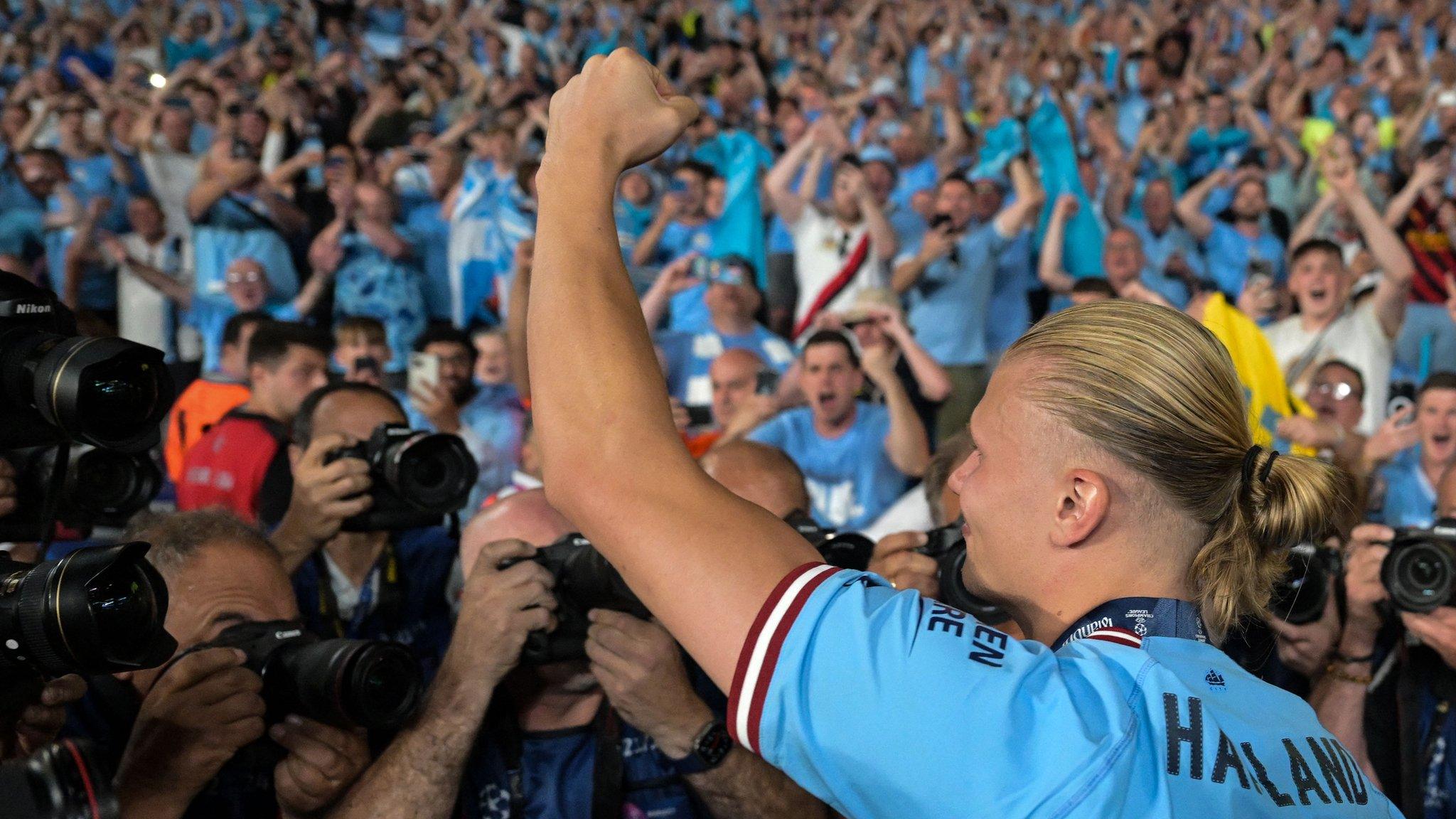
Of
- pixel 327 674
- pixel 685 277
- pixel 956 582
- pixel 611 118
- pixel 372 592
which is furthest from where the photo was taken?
pixel 685 277

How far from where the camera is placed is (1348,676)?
2768mm

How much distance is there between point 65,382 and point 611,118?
0.73 metres

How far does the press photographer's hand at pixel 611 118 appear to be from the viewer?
1156 millimetres

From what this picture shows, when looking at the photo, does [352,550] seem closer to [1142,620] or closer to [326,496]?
[326,496]

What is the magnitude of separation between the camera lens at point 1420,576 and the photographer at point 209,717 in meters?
1.92

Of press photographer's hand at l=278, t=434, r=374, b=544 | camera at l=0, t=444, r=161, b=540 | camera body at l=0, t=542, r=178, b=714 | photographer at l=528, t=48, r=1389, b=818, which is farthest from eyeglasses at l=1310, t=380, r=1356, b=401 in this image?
camera body at l=0, t=542, r=178, b=714

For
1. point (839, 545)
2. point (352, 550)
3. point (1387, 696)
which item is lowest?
point (1387, 696)

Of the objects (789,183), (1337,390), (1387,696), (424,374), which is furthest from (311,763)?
(789,183)

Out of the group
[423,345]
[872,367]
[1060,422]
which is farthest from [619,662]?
[423,345]

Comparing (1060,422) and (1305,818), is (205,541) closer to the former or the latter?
(1060,422)

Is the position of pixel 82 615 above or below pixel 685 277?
below

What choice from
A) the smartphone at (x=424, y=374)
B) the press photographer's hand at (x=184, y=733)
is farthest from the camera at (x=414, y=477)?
the smartphone at (x=424, y=374)

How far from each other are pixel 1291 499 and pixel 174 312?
6.58 m

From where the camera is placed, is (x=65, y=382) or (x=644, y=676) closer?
(x=65, y=382)
